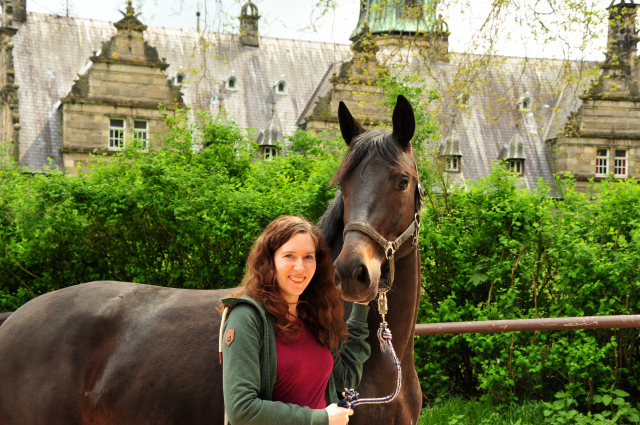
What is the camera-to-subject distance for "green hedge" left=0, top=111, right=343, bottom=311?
6.56 m

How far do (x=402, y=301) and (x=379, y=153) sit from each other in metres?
0.67

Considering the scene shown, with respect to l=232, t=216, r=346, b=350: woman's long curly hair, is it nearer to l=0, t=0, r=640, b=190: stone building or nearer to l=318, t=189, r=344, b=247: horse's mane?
l=318, t=189, r=344, b=247: horse's mane

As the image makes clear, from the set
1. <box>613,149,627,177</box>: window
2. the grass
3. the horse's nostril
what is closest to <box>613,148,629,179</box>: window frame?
<box>613,149,627,177</box>: window

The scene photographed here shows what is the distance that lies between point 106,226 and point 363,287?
5361mm

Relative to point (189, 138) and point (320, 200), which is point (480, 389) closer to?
point (320, 200)

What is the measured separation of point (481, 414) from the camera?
5.67 metres

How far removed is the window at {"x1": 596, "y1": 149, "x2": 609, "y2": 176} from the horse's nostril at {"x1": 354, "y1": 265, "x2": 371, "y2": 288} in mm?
30593

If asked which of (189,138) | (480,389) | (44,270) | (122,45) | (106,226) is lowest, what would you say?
(480,389)

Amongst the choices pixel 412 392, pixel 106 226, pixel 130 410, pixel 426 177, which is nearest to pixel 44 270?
pixel 106 226

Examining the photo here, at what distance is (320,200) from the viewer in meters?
6.49

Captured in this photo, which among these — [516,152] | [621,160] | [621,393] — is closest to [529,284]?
[621,393]

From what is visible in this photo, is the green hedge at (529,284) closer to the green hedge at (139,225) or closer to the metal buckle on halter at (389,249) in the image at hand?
the green hedge at (139,225)

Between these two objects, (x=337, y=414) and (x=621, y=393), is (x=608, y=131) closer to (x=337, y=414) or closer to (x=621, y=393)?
(x=621, y=393)

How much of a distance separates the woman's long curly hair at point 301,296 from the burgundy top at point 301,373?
0.04 m
